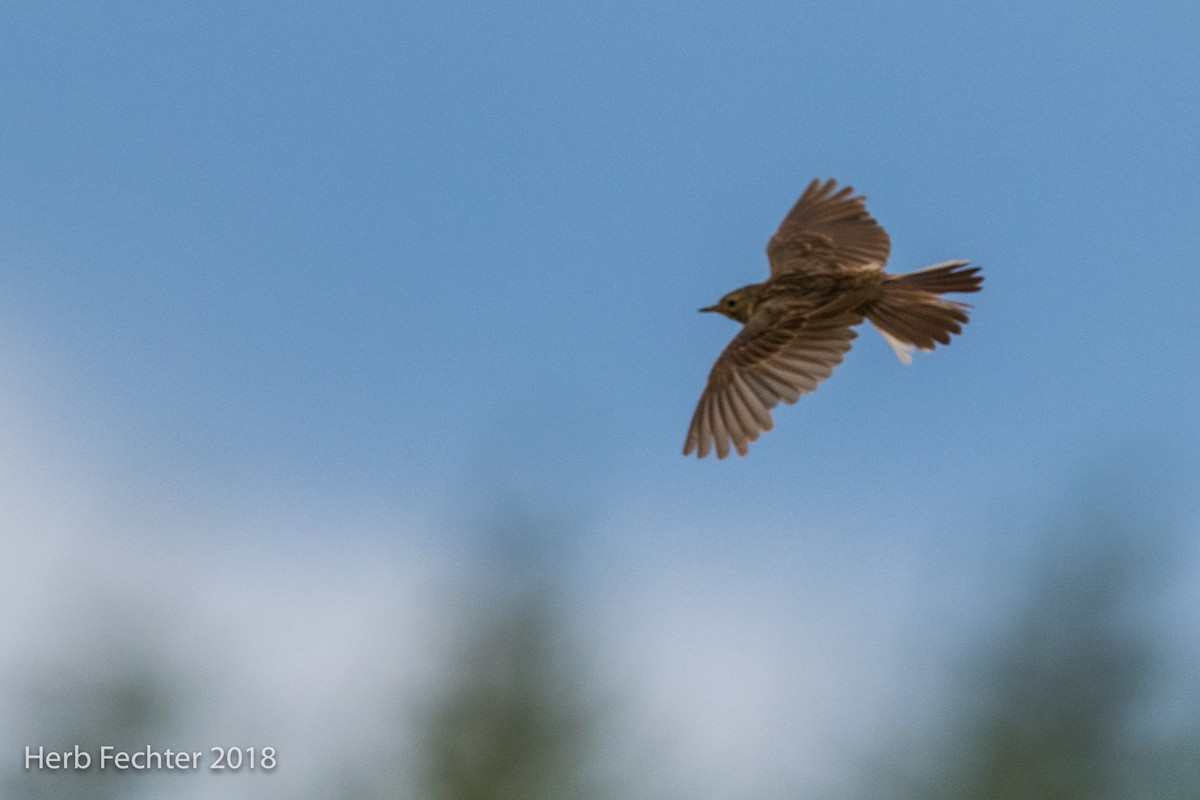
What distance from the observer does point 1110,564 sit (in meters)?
10.8

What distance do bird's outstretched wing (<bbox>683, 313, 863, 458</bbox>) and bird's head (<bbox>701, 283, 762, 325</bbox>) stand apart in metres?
0.50

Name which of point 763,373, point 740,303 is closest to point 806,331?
point 763,373

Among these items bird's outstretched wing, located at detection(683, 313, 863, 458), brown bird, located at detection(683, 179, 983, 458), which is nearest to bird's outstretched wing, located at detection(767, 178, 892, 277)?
brown bird, located at detection(683, 179, 983, 458)

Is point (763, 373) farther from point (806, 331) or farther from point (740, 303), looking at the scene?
A: point (740, 303)

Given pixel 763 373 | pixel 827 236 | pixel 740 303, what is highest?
pixel 827 236

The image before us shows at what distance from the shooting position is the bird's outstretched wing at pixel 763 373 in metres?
7.92

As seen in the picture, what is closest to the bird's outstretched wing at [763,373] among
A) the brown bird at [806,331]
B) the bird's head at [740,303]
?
the brown bird at [806,331]

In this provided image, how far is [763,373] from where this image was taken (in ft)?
26.5

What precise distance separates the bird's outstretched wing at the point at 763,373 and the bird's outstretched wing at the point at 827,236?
1.78 ft

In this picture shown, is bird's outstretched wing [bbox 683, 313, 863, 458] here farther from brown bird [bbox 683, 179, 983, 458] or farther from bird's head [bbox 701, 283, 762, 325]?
bird's head [bbox 701, 283, 762, 325]

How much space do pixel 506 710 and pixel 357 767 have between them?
3.66 feet

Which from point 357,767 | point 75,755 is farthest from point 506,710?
point 75,755

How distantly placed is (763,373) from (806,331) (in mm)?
343

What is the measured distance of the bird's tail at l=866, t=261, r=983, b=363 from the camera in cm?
775
